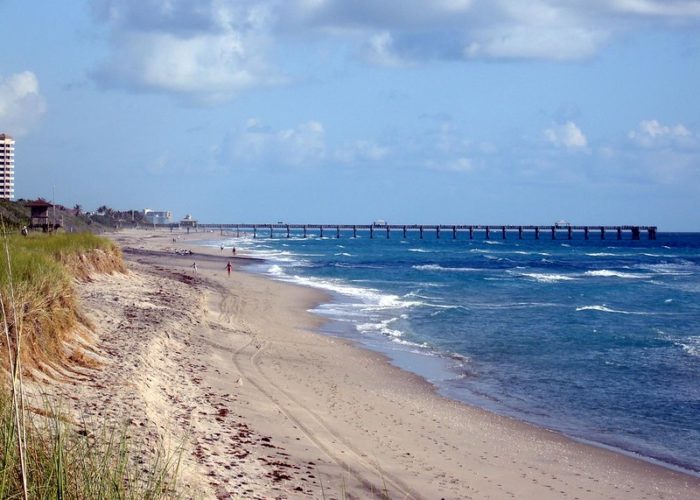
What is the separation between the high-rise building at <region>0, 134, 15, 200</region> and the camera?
97.6m

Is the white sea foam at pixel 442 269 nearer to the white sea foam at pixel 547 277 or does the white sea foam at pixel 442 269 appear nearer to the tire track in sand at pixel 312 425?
the white sea foam at pixel 547 277

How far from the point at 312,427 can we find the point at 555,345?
12.9 metres

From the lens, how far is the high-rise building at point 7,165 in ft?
320

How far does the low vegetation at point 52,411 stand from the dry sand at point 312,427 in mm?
596


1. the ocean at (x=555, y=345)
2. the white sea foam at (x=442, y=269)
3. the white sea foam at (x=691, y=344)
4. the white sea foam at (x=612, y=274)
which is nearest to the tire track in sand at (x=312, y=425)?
the ocean at (x=555, y=345)

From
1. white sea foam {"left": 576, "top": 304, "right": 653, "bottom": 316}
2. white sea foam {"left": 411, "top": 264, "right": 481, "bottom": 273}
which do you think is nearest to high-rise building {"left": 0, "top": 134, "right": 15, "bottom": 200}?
white sea foam {"left": 411, "top": 264, "right": 481, "bottom": 273}

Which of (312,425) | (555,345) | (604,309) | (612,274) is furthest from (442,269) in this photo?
(312,425)

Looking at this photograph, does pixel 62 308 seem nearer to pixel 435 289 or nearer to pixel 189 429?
pixel 189 429

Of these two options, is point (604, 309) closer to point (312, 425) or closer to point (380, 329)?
point (380, 329)

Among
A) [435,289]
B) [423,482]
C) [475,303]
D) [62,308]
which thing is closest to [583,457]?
[423,482]

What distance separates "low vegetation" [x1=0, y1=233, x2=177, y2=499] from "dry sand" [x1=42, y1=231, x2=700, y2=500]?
0.60 meters

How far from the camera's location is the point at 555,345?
75.7ft

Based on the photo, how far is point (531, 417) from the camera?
47.9 feet

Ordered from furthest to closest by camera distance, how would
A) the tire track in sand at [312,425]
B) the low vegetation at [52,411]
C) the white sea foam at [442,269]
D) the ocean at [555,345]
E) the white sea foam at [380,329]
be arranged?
the white sea foam at [442,269]
the white sea foam at [380,329]
the ocean at [555,345]
the tire track in sand at [312,425]
the low vegetation at [52,411]
